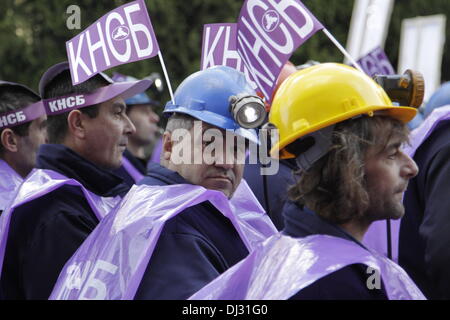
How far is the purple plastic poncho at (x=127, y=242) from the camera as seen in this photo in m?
3.33

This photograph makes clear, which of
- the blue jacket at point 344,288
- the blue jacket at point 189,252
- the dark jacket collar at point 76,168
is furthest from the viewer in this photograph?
the dark jacket collar at point 76,168

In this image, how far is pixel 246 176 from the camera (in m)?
5.01

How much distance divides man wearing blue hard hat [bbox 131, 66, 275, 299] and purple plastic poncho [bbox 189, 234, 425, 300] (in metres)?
0.26

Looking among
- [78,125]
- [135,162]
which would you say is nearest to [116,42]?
[78,125]

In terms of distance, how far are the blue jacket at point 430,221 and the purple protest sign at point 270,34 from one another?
797 millimetres

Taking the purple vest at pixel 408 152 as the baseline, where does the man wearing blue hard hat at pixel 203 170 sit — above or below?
above

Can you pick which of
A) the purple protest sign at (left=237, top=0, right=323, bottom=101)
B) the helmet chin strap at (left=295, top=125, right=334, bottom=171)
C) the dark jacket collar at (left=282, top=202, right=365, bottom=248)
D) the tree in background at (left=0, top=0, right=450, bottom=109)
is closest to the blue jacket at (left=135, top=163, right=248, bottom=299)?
the dark jacket collar at (left=282, top=202, right=365, bottom=248)

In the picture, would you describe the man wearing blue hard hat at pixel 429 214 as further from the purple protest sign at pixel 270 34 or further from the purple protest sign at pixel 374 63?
the purple protest sign at pixel 374 63

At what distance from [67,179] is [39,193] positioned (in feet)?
0.63

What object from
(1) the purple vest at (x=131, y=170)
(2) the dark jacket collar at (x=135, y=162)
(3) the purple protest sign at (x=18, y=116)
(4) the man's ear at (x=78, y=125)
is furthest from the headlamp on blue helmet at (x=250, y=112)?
(2) the dark jacket collar at (x=135, y=162)

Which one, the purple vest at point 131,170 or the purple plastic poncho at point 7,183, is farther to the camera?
the purple vest at point 131,170

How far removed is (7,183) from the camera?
17.0 ft

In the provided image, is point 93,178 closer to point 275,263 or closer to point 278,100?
point 278,100

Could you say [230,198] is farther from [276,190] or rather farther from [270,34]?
[270,34]
